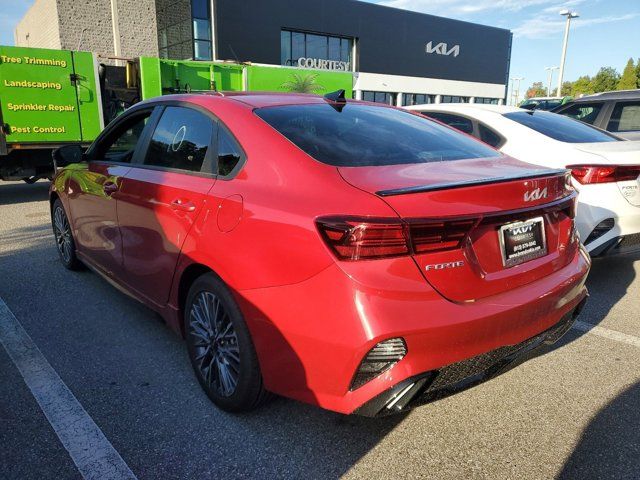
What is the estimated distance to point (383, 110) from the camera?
3.26 m

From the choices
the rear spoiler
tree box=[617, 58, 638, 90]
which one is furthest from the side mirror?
tree box=[617, 58, 638, 90]

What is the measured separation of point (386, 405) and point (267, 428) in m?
0.78

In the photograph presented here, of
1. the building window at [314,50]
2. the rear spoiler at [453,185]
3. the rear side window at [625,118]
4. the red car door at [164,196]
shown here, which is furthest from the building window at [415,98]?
the rear spoiler at [453,185]

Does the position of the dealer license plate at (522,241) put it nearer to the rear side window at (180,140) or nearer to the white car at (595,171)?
the rear side window at (180,140)

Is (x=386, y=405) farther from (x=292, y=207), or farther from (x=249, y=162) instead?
(x=249, y=162)

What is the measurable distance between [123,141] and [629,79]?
52.8m

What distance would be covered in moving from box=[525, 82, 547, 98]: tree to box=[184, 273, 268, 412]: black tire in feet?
356

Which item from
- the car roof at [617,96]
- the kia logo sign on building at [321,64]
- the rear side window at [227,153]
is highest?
the kia logo sign on building at [321,64]

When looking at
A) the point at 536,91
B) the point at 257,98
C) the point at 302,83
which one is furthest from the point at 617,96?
the point at 536,91

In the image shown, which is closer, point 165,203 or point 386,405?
point 386,405

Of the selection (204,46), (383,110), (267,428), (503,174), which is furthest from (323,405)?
(204,46)

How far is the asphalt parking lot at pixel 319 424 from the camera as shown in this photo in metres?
2.17

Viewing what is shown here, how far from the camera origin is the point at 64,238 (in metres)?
4.80

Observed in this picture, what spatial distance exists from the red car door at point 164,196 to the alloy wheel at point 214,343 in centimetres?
33
